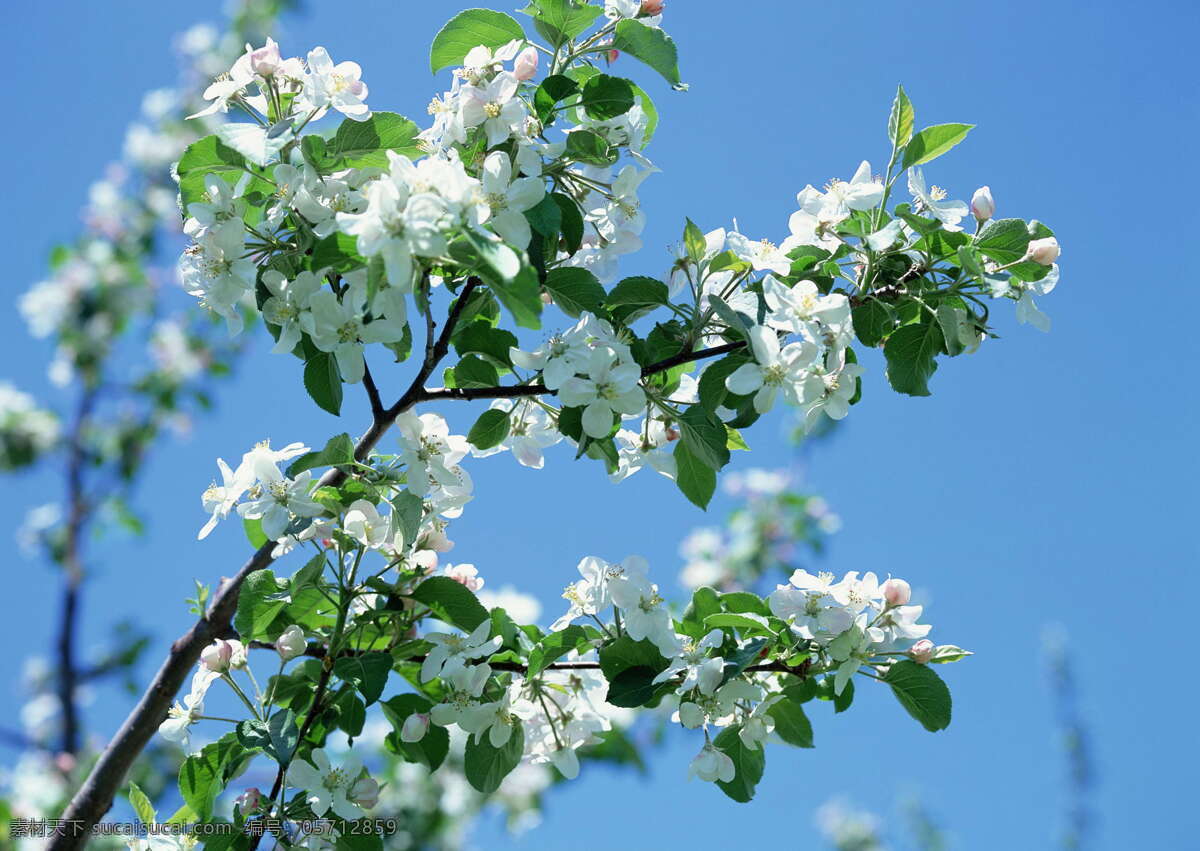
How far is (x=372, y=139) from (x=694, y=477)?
745 mm

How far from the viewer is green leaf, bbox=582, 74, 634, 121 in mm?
1725

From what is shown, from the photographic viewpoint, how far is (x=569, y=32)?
1775 millimetres

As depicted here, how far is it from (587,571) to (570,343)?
1.43 ft

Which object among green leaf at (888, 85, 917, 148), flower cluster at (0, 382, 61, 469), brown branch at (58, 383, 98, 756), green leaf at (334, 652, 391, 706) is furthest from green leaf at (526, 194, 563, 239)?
flower cluster at (0, 382, 61, 469)

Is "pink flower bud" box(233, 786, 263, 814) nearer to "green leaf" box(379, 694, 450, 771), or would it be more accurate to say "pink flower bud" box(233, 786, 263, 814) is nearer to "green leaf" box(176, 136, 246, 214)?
"green leaf" box(379, 694, 450, 771)

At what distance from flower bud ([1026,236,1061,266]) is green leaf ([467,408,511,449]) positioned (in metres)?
0.90

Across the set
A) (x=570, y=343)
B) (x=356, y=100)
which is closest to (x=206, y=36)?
(x=356, y=100)

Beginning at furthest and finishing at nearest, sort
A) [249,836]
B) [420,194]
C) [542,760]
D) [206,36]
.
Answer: [206,36] → [542,760] → [249,836] → [420,194]

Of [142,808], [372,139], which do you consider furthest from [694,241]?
[142,808]

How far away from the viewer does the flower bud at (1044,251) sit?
5.51ft

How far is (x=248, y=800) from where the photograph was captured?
1740 mm

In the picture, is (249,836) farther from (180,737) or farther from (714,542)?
(714,542)

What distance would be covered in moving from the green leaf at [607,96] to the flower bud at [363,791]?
1.14m

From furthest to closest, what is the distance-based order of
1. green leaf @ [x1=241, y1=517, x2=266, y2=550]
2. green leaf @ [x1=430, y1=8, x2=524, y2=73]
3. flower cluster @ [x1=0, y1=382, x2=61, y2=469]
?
flower cluster @ [x1=0, y1=382, x2=61, y2=469] < green leaf @ [x1=241, y1=517, x2=266, y2=550] < green leaf @ [x1=430, y1=8, x2=524, y2=73]
